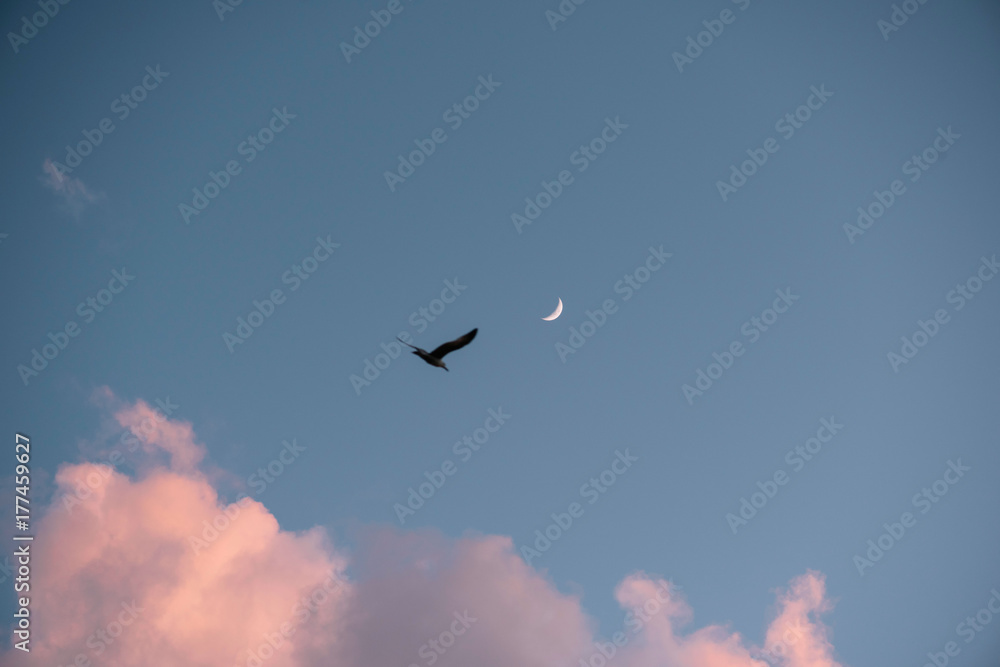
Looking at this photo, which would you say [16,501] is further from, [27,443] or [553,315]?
[553,315]

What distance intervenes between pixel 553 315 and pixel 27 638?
30809 mm

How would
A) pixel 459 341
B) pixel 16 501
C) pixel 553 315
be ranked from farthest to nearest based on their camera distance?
pixel 553 315 < pixel 16 501 < pixel 459 341

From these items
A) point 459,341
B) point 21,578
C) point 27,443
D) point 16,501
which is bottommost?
point 21,578

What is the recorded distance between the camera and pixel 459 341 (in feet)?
58.2

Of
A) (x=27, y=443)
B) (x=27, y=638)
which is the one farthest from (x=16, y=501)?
(x=27, y=638)

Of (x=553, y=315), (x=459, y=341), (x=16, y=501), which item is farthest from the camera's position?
(x=553, y=315)

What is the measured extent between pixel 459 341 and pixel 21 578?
24.2 m

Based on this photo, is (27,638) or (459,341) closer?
(459,341)

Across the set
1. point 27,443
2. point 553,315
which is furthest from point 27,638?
point 553,315

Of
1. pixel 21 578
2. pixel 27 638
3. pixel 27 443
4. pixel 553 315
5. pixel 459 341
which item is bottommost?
pixel 27 638

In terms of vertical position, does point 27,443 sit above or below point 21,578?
above

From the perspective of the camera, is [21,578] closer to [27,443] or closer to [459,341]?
[27,443]

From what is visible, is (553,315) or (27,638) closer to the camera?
(27,638)

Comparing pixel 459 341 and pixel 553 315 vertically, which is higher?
pixel 553 315
